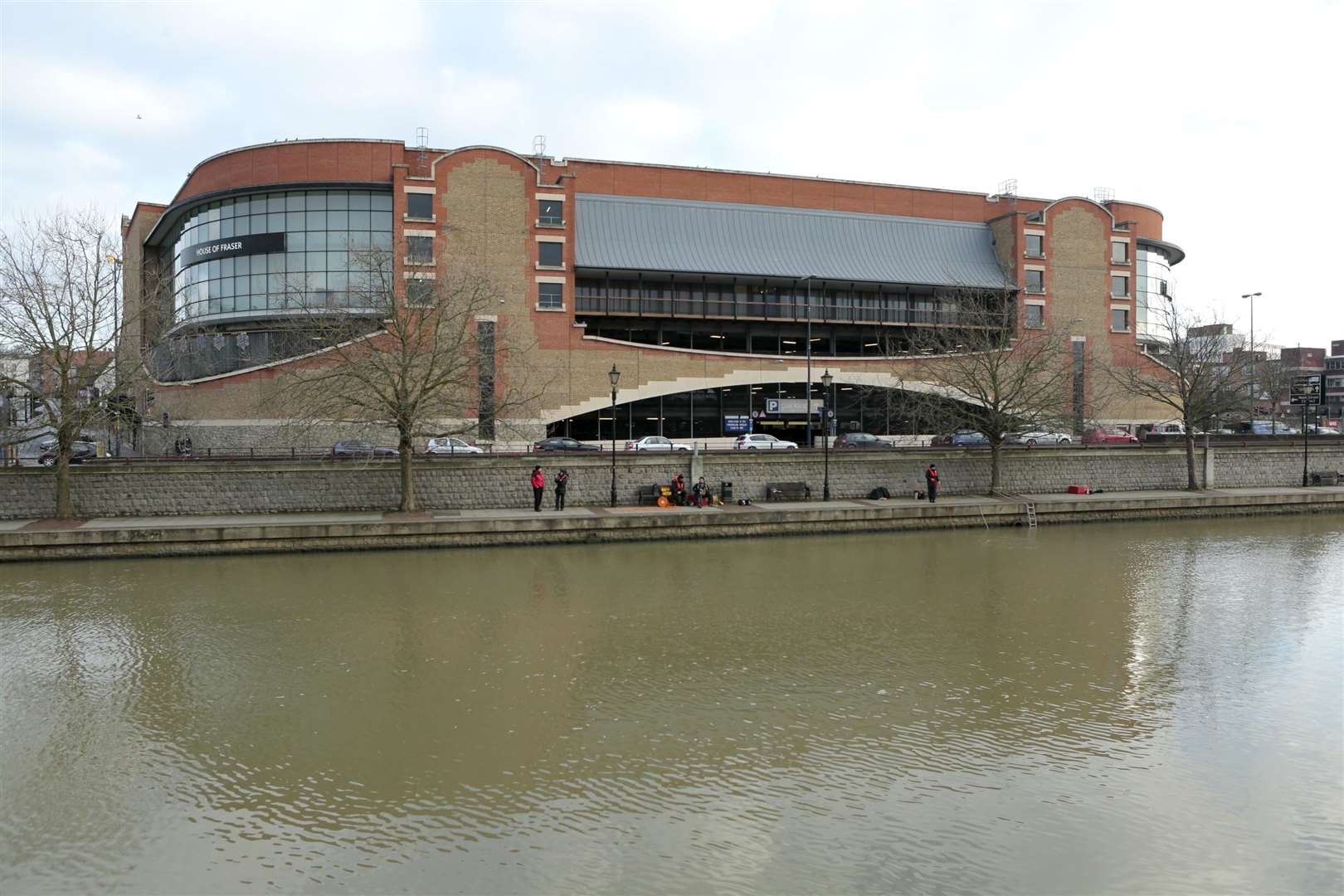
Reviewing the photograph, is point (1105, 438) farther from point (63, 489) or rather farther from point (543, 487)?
point (63, 489)

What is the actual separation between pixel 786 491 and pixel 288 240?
35763mm

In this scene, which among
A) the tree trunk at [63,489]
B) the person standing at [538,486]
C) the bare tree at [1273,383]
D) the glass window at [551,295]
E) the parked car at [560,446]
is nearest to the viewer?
the tree trunk at [63,489]

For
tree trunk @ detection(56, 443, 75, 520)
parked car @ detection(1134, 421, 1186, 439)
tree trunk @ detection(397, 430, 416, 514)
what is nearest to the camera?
tree trunk @ detection(56, 443, 75, 520)

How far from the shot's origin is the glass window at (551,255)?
51.6m

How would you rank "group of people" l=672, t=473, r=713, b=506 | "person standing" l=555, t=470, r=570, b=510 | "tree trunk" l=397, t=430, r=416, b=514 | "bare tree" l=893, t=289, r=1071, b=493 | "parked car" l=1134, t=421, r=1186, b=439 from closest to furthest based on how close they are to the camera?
"tree trunk" l=397, t=430, r=416, b=514, "person standing" l=555, t=470, r=570, b=510, "group of people" l=672, t=473, r=713, b=506, "bare tree" l=893, t=289, r=1071, b=493, "parked car" l=1134, t=421, r=1186, b=439

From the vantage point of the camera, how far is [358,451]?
33.4 m

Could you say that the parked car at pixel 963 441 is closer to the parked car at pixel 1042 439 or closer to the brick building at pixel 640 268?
the parked car at pixel 1042 439

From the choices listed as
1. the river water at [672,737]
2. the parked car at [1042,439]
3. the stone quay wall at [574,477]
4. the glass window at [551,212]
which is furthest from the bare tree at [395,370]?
the parked car at [1042,439]

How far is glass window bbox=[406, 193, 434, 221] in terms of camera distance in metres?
50.7

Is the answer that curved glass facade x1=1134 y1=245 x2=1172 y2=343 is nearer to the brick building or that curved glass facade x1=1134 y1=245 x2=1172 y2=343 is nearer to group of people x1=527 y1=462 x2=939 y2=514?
the brick building

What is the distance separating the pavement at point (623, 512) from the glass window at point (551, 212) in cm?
2342

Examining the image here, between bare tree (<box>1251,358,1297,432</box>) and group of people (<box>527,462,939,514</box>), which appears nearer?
group of people (<box>527,462,939,514</box>)

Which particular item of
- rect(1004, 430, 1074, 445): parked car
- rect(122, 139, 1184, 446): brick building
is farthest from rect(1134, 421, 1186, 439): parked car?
rect(1004, 430, 1074, 445): parked car

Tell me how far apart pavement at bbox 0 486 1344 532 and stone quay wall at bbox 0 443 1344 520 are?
624mm
